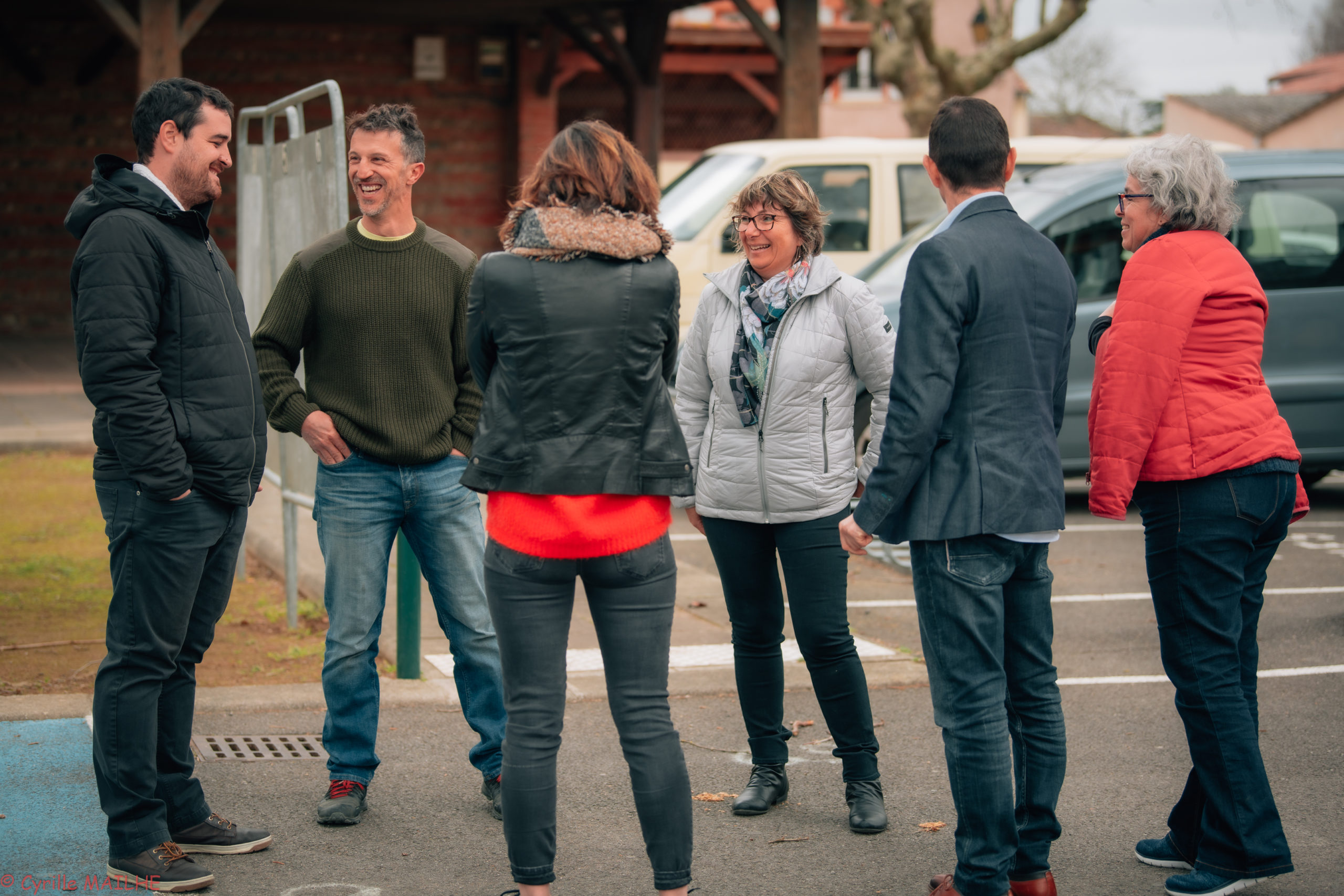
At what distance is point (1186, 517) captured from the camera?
11.1 feet

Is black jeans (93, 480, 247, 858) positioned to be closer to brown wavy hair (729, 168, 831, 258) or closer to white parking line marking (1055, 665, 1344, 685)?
brown wavy hair (729, 168, 831, 258)

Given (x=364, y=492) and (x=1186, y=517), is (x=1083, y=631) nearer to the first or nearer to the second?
(x=1186, y=517)

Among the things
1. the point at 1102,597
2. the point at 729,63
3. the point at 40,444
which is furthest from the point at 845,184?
the point at 729,63

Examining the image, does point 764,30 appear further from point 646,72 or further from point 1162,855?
point 1162,855

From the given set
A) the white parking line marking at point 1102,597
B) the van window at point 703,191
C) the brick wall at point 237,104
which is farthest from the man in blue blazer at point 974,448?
the brick wall at point 237,104

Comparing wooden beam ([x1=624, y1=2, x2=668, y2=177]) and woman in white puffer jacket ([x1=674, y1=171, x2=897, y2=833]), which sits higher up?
wooden beam ([x1=624, y1=2, x2=668, y2=177])

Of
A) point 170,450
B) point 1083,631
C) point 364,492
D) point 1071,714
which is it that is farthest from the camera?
point 1083,631

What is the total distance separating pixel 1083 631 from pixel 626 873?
3315 millimetres

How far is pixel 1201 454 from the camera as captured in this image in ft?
10.9

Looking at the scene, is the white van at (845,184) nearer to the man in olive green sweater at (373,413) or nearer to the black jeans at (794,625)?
the man in olive green sweater at (373,413)

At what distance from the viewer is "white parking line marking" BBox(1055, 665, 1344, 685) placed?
5.39 m

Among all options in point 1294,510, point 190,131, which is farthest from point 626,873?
point 190,131

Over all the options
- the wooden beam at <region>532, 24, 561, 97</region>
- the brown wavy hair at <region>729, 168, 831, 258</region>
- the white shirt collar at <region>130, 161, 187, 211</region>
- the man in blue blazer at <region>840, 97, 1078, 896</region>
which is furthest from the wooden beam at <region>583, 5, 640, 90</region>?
the man in blue blazer at <region>840, 97, 1078, 896</region>

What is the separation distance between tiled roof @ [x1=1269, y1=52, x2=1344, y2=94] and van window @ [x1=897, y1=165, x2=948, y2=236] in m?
52.9
